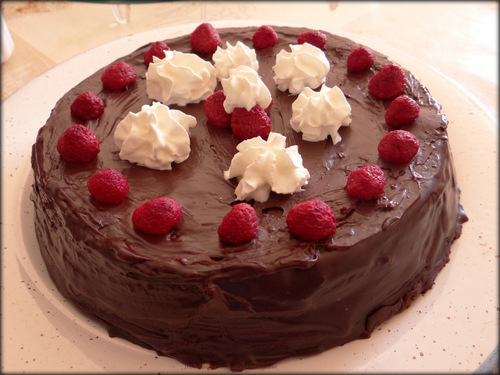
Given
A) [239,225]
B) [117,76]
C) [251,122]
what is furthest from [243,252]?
[117,76]

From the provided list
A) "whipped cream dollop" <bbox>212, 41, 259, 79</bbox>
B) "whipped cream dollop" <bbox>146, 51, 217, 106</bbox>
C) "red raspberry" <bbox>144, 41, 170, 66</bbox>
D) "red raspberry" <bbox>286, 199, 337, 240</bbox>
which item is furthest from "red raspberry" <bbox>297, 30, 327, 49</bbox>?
"red raspberry" <bbox>286, 199, 337, 240</bbox>

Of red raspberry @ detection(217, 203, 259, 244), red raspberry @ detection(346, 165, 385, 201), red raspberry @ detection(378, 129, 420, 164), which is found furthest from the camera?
red raspberry @ detection(378, 129, 420, 164)

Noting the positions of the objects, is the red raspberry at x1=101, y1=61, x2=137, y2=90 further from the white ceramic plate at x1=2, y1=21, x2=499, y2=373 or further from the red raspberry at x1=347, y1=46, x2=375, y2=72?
the red raspberry at x1=347, y1=46, x2=375, y2=72

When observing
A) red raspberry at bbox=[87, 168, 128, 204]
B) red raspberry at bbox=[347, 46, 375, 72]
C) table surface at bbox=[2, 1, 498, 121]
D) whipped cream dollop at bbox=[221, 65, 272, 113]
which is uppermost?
whipped cream dollop at bbox=[221, 65, 272, 113]

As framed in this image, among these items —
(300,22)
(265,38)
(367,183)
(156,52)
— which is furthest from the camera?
(300,22)

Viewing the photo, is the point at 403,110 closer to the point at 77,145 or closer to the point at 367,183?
the point at 367,183

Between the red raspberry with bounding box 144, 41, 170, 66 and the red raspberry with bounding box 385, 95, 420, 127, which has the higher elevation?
the red raspberry with bounding box 385, 95, 420, 127

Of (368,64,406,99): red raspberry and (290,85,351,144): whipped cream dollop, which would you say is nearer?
(290,85,351,144): whipped cream dollop

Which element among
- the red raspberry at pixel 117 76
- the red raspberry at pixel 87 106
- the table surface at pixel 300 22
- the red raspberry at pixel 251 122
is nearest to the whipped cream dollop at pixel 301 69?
the red raspberry at pixel 251 122

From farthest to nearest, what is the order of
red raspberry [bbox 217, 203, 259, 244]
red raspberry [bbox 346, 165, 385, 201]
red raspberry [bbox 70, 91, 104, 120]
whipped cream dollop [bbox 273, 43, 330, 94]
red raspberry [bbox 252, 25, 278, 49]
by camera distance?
red raspberry [bbox 252, 25, 278, 49]
whipped cream dollop [bbox 273, 43, 330, 94]
red raspberry [bbox 70, 91, 104, 120]
red raspberry [bbox 346, 165, 385, 201]
red raspberry [bbox 217, 203, 259, 244]
